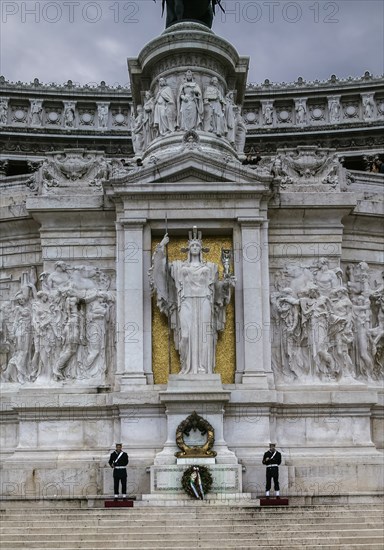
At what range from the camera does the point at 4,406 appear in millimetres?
25438

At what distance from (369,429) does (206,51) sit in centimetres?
1365

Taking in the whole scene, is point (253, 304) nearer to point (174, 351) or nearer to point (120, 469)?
point (174, 351)

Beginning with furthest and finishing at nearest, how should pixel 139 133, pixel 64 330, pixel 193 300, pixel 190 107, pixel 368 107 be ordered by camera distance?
pixel 368 107 → pixel 139 133 → pixel 190 107 → pixel 64 330 → pixel 193 300

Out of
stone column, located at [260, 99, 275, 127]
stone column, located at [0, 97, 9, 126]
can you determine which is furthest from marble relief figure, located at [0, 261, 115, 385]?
stone column, located at [260, 99, 275, 127]

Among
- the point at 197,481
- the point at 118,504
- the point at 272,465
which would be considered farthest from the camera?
the point at 272,465

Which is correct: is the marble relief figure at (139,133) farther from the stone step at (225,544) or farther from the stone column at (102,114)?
the stone column at (102,114)

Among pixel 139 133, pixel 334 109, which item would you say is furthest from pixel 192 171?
pixel 334 109

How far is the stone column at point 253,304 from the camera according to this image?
24.9m

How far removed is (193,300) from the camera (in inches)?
970

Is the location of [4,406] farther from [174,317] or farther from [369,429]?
[369,429]

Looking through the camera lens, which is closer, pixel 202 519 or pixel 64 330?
pixel 202 519

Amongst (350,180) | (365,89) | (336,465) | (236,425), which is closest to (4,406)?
(236,425)

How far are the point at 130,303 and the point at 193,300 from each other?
1.82 metres

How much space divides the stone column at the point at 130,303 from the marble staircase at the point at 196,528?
516 centimetres
